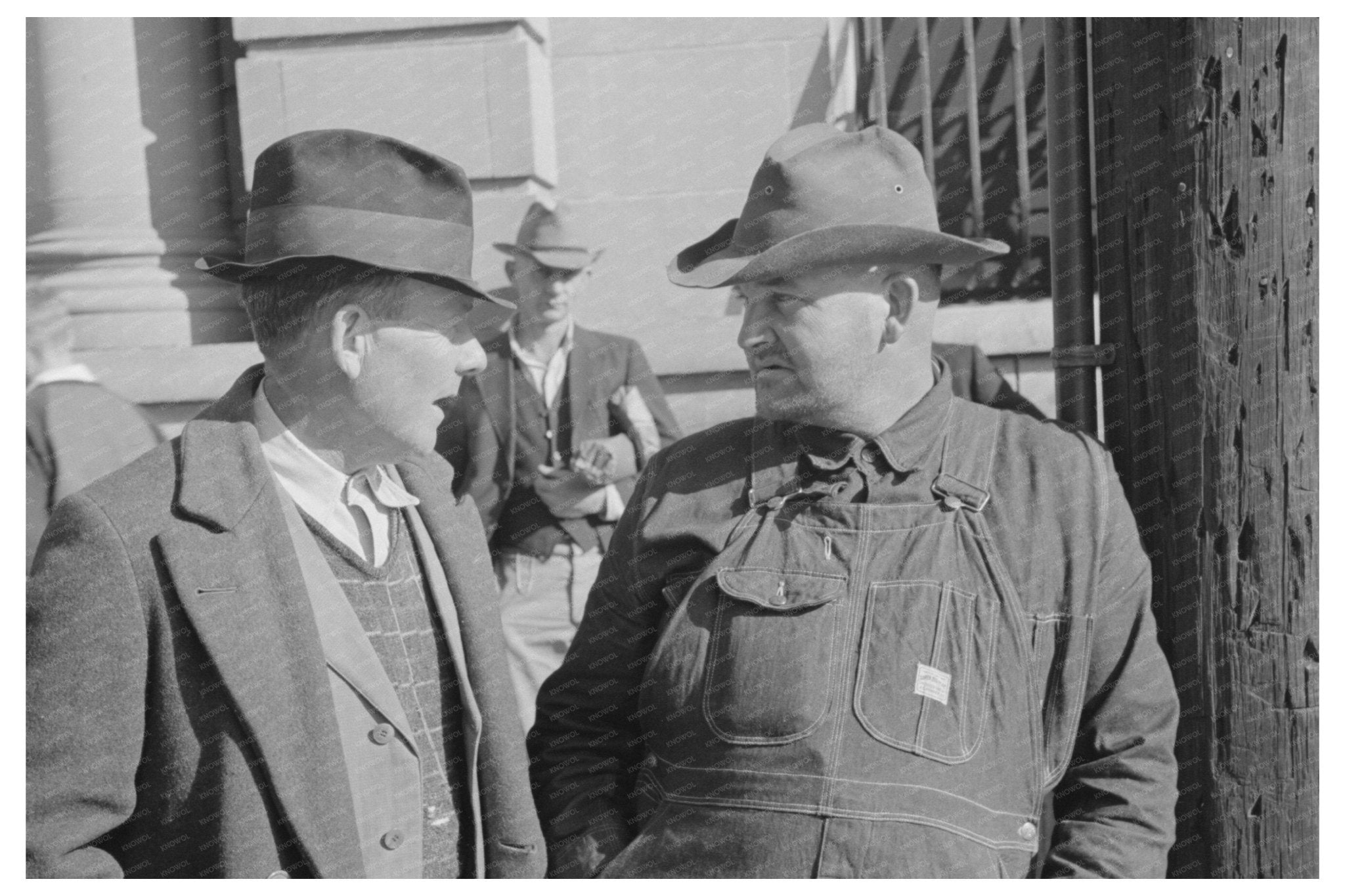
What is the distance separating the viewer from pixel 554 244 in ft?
17.5

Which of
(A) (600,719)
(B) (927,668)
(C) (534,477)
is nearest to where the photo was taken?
(B) (927,668)

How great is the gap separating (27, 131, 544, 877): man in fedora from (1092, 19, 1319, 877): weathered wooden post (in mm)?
1266

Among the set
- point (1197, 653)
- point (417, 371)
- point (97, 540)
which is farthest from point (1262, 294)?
point (97, 540)

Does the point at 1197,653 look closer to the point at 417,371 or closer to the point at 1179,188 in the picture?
the point at 1179,188

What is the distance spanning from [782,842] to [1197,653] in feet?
2.92

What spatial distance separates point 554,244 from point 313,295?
3.15 meters

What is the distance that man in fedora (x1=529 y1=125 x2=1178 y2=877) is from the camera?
2316 millimetres

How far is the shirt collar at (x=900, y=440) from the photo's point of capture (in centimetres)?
245

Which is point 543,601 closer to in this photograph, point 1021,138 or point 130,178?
point 130,178

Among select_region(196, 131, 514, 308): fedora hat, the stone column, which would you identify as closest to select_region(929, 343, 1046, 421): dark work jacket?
select_region(196, 131, 514, 308): fedora hat

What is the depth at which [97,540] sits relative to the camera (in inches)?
77.8

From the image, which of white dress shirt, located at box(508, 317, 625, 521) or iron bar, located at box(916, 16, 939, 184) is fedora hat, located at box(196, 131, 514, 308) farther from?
iron bar, located at box(916, 16, 939, 184)

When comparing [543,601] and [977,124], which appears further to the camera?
[977,124]

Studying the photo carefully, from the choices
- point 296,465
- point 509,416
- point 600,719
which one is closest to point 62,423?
point 509,416
